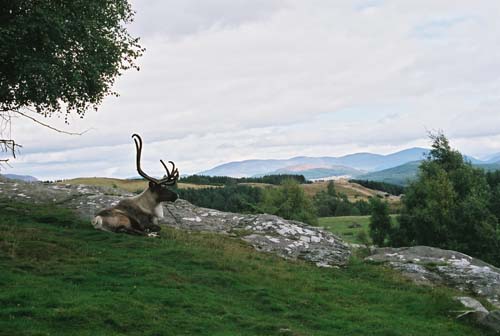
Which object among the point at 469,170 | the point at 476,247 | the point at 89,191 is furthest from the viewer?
the point at 469,170

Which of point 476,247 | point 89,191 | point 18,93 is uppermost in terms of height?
point 18,93

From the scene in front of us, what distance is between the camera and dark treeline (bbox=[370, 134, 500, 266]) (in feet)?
155

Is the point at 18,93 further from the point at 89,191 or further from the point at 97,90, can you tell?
the point at 89,191

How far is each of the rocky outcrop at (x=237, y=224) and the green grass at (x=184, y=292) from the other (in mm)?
1568

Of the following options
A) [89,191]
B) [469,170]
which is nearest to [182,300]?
[89,191]

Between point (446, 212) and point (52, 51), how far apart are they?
39.9m

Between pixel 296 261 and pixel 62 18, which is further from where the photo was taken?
pixel 296 261

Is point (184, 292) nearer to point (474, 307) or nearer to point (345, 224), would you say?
point (474, 307)

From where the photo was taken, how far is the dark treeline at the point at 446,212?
155 feet

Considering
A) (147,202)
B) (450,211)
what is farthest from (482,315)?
(450,211)

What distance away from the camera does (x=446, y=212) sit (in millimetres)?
48656

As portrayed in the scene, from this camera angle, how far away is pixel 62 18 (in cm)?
1755

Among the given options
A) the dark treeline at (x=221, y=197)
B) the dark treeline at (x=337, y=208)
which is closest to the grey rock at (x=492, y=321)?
the dark treeline at (x=221, y=197)

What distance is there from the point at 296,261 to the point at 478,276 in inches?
280
